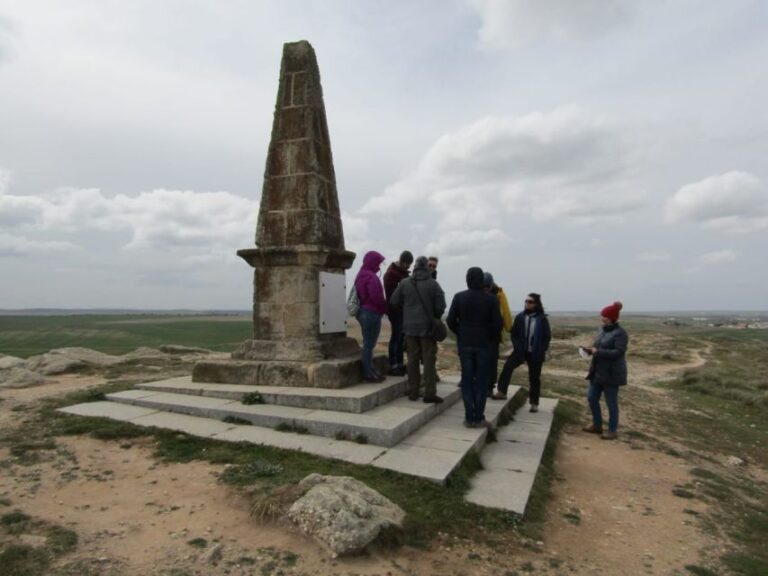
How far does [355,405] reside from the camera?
21.5 feet

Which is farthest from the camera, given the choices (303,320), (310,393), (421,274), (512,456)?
(303,320)

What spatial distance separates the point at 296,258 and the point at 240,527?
4.79 metres

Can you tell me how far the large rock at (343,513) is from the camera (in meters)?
3.55

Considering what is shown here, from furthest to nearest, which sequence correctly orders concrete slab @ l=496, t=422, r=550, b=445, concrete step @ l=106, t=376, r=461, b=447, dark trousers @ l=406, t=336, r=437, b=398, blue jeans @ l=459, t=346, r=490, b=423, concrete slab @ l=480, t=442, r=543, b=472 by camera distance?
dark trousers @ l=406, t=336, r=437, b=398, concrete slab @ l=496, t=422, r=550, b=445, blue jeans @ l=459, t=346, r=490, b=423, concrete step @ l=106, t=376, r=461, b=447, concrete slab @ l=480, t=442, r=543, b=472

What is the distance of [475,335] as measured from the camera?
6578mm

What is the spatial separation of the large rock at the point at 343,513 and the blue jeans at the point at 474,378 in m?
2.69

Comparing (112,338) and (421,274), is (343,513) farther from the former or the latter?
(112,338)

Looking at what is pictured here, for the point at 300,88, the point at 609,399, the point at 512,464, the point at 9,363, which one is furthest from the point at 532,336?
the point at 9,363

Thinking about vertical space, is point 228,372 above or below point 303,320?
below

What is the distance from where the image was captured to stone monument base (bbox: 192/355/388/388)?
7.33 metres

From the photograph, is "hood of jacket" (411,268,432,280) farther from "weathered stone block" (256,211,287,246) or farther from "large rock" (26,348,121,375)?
"large rock" (26,348,121,375)

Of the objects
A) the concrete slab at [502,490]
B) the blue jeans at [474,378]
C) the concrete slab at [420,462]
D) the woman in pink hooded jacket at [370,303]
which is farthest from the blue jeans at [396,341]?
the concrete slab at [502,490]

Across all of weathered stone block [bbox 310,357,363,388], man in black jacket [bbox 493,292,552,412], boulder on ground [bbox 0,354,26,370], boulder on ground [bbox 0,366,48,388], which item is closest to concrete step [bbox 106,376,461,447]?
weathered stone block [bbox 310,357,363,388]

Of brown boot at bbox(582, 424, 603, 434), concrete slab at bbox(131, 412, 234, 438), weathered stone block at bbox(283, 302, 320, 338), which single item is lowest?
brown boot at bbox(582, 424, 603, 434)
